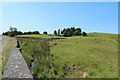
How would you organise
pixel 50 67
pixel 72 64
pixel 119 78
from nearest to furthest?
pixel 119 78 < pixel 50 67 < pixel 72 64

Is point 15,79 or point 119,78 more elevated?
point 15,79

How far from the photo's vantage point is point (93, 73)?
1459 cm

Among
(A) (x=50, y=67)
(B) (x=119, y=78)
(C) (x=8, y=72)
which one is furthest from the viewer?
(A) (x=50, y=67)

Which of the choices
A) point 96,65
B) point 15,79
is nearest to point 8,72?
point 15,79

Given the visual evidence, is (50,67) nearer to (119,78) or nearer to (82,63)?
(82,63)

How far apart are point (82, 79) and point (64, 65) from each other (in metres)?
4.25

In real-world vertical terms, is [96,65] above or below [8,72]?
below

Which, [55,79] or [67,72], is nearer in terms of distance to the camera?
[55,79]

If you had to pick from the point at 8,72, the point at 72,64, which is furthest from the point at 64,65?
the point at 8,72

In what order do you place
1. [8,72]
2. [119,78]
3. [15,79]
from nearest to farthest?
1. [15,79]
2. [8,72]
3. [119,78]

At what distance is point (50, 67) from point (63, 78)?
3.13 meters

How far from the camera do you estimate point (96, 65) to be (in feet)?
55.9

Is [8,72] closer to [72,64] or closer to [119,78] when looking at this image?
[119,78]

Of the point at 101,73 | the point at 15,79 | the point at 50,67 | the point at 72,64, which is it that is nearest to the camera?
the point at 15,79
